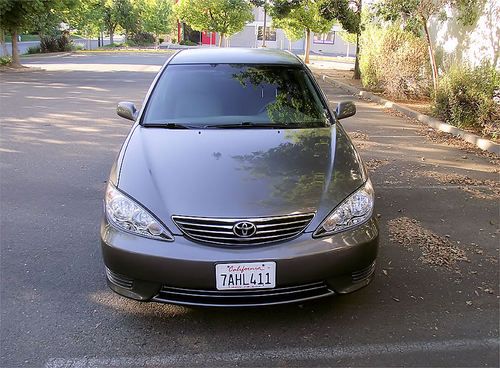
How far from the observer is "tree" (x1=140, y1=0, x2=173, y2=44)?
45.3m

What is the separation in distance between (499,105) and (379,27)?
22.3 ft

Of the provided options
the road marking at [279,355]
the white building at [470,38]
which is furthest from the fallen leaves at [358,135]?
the road marking at [279,355]

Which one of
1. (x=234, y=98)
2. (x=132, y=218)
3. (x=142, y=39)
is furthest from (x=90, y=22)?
(x=132, y=218)

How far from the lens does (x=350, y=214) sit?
2.99 m

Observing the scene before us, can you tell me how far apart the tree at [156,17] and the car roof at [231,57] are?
4294cm

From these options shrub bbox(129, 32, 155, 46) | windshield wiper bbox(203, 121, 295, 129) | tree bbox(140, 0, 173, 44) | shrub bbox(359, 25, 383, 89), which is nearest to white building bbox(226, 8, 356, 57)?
tree bbox(140, 0, 173, 44)

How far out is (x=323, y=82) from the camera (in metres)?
19.7

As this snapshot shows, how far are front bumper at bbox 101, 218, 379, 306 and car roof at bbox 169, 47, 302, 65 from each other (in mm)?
2276

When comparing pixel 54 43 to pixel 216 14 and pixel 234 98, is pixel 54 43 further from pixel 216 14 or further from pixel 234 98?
pixel 234 98

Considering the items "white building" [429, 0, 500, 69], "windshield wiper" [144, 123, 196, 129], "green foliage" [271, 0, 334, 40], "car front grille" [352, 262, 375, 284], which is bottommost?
"car front grille" [352, 262, 375, 284]

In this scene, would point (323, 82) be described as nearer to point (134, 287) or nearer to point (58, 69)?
point (58, 69)

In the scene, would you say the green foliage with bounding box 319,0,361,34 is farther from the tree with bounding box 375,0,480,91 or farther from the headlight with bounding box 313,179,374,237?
Result: the headlight with bounding box 313,179,374,237

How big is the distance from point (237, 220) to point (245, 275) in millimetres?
307

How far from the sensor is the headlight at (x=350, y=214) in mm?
2883
